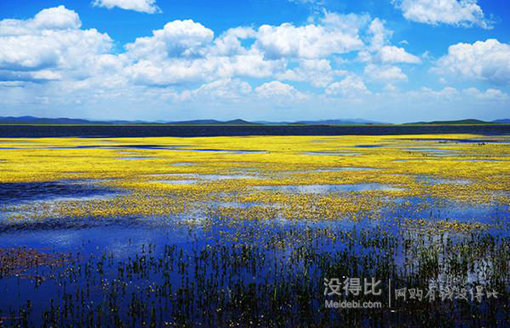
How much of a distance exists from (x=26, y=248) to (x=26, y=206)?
8731 mm

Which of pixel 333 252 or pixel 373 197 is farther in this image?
pixel 373 197

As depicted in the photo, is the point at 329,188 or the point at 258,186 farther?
the point at 258,186

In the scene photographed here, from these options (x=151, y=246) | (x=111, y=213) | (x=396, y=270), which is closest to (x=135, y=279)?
(x=151, y=246)

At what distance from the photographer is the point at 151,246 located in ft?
53.3

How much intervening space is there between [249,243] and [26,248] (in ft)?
26.9

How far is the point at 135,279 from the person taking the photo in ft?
42.4

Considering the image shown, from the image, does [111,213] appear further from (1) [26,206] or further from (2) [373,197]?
(2) [373,197]

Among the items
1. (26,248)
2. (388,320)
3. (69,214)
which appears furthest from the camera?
(69,214)

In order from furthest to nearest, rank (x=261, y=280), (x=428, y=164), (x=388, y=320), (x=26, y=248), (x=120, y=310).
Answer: (x=428, y=164)
(x=26, y=248)
(x=261, y=280)
(x=120, y=310)
(x=388, y=320)

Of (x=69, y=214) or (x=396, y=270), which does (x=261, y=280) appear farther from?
(x=69, y=214)

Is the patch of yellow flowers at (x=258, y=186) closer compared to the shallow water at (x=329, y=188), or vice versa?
the patch of yellow flowers at (x=258, y=186)

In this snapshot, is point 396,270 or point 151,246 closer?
point 396,270

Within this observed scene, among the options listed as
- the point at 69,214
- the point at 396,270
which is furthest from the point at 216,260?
the point at 69,214

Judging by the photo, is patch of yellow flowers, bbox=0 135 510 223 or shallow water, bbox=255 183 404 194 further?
shallow water, bbox=255 183 404 194
